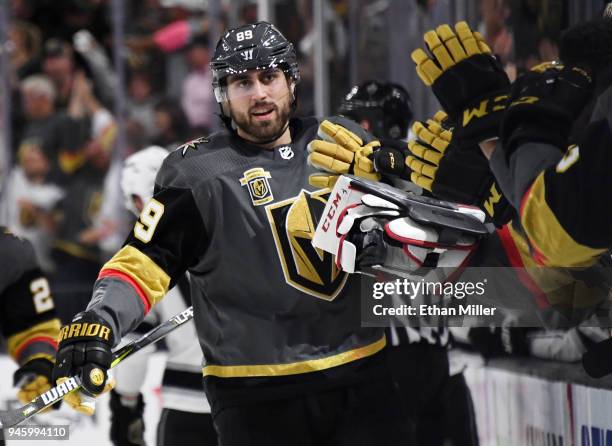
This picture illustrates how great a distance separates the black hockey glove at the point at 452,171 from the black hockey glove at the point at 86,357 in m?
0.66

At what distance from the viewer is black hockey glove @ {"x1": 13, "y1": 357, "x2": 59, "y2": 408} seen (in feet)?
10.0

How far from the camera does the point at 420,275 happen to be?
2117 millimetres

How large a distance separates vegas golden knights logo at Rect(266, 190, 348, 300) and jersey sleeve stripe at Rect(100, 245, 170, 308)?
26cm

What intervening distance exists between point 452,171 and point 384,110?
150cm

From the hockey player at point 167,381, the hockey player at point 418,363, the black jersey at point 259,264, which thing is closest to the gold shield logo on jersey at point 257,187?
the black jersey at point 259,264

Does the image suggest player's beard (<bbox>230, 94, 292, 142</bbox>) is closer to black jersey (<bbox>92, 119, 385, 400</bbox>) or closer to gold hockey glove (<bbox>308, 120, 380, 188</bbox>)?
A: black jersey (<bbox>92, 119, 385, 400</bbox>)

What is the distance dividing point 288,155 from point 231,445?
0.63m

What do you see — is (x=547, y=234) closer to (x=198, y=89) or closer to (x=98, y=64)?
(x=198, y=89)

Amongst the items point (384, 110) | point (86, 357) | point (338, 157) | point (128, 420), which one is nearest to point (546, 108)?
point (338, 157)

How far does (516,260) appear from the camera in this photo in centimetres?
217

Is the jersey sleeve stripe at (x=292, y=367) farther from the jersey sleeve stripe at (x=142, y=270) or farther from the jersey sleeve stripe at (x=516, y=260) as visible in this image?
the jersey sleeve stripe at (x=516, y=260)

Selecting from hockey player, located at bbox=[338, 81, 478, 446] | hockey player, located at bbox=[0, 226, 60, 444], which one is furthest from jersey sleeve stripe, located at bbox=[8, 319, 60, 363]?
hockey player, located at bbox=[338, 81, 478, 446]

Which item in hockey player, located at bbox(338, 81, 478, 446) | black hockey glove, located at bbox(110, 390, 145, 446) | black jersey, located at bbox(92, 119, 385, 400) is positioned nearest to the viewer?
black jersey, located at bbox(92, 119, 385, 400)

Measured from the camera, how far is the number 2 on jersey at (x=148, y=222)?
2584mm
